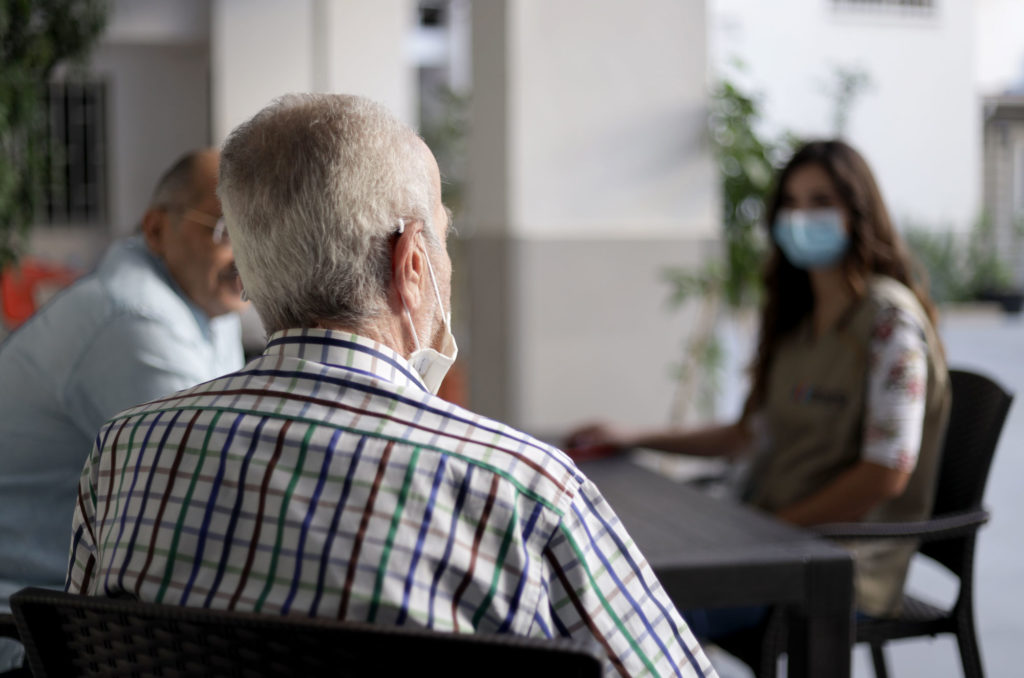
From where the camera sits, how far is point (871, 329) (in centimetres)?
225

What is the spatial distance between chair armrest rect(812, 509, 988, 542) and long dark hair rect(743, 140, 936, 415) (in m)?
0.46

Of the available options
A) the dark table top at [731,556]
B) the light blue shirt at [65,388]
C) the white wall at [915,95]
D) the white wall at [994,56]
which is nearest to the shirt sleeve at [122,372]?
the light blue shirt at [65,388]

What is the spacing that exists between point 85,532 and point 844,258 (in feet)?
5.77

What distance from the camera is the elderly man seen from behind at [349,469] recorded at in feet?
2.98

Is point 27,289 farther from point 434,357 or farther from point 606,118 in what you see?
point 434,357

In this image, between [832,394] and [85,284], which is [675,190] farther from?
[85,284]

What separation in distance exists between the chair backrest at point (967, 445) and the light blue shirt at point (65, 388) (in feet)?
4.91

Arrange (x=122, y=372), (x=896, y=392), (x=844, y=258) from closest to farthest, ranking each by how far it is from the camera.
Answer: (x=122, y=372) → (x=896, y=392) → (x=844, y=258)

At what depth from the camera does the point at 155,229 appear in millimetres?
1775

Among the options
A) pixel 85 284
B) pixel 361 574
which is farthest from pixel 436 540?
pixel 85 284

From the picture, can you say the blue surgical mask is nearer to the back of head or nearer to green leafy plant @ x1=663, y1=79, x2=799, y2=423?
the back of head

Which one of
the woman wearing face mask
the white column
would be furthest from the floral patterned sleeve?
the white column

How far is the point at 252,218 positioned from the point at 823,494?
1556mm

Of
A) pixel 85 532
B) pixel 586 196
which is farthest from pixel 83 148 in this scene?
pixel 85 532
